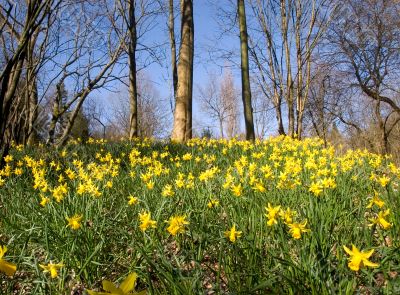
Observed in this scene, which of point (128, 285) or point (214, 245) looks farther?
point (214, 245)

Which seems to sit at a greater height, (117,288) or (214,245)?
(117,288)

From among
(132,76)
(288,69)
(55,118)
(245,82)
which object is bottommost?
(55,118)

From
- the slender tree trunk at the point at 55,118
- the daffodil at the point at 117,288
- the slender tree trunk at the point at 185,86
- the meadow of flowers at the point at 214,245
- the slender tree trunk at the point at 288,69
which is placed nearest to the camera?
the daffodil at the point at 117,288

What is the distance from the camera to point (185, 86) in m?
9.33

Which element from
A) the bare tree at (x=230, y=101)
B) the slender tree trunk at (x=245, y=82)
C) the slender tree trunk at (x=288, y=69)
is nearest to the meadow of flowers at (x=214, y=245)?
the slender tree trunk at (x=245, y=82)

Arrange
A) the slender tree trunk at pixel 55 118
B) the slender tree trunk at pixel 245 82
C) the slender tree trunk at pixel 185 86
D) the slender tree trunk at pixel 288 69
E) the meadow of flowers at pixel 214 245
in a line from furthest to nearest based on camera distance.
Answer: the slender tree trunk at pixel 288 69
the slender tree trunk at pixel 245 82
the slender tree trunk at pixel 185 86
the slender tree trunk at pixel 55 118
the meadow of flowers at pixel 214 245

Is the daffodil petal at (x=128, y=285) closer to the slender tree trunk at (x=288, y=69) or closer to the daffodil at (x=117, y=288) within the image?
the daffodil at (x=117, y=288)

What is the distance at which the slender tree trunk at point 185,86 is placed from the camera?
30.0 feet

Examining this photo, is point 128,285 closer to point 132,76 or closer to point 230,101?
point 132,76

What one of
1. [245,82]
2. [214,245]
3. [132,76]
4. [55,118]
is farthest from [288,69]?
[214,245]

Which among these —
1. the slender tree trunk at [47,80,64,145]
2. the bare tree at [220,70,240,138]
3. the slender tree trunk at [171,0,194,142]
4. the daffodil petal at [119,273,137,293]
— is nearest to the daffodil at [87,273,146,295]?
the daffodil petal at [119,273,137,293]

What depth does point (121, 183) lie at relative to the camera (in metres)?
3.93

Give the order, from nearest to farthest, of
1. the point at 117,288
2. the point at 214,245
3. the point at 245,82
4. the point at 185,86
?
the point at 117,288, the point at 214,245, the point at 185,86, the point at 245,82

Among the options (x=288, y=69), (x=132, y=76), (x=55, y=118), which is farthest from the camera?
(x=288, y=69)
